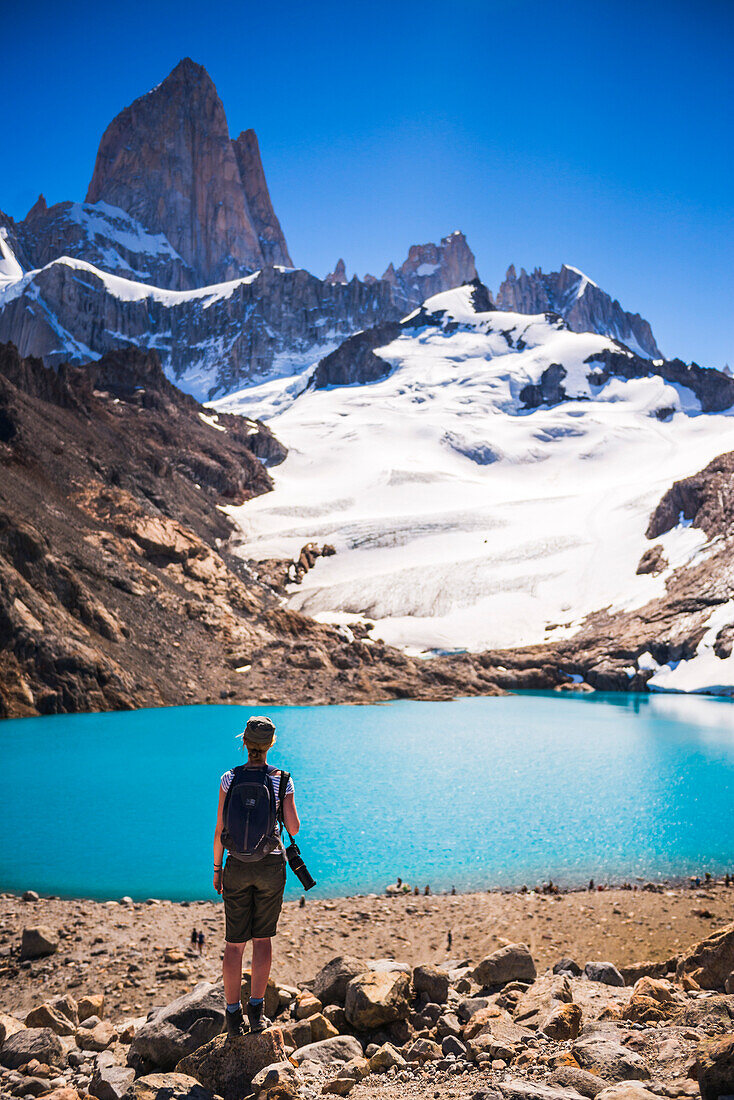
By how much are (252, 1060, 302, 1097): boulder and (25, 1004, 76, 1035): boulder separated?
2813 millimetres

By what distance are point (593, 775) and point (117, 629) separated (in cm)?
2718

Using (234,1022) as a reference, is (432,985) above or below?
below

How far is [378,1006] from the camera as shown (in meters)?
6.32

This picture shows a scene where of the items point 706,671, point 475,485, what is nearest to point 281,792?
point 706,671

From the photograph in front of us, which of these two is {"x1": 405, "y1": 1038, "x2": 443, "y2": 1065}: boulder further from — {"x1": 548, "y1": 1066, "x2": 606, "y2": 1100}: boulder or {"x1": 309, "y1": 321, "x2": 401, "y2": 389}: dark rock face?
{"x1": 309, "y1": 321, "x2": 401, "y2": 389}: dark rock face

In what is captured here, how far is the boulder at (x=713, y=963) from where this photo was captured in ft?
24.8

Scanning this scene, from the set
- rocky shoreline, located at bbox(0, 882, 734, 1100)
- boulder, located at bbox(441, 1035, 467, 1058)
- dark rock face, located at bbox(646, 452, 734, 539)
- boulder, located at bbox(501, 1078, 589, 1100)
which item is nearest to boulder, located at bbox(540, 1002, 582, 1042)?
rocky shoreline, located at bbox(0, 882, 734, 1100)

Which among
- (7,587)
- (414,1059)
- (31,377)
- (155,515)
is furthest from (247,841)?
(31,377)

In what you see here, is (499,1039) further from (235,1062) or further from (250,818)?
(250,818)

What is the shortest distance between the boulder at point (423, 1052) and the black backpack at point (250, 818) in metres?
2.11

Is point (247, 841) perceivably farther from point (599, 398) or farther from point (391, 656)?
point (599, 398)

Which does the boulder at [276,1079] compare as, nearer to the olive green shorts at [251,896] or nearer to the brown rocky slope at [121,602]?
the olive green shorts at [251,896]

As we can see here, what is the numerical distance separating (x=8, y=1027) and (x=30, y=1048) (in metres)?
0.88

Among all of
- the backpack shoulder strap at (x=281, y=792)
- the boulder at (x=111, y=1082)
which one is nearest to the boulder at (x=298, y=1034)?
the boulder at (x=111, y=1082)
